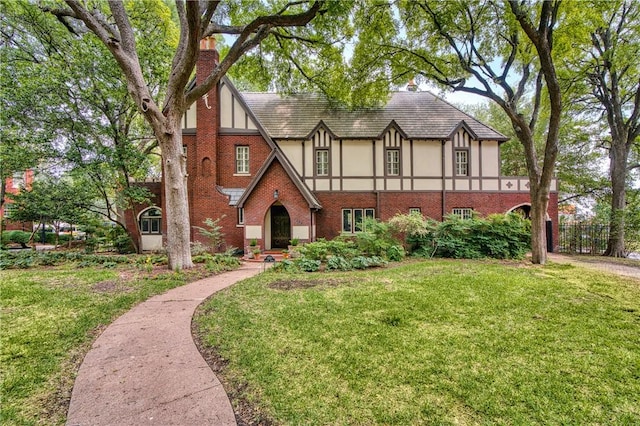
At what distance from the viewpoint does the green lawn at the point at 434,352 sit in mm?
2668

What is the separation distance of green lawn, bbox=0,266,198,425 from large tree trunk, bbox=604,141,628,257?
20162 millimetres

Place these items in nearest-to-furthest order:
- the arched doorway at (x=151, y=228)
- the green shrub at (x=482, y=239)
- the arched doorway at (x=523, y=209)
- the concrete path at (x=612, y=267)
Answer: the concrete path at (x=612, y=267) < the green shrub at (x=482, y=239) < the arched doorway at (x=523, y=209) < the arched doorway at (x=151, y=228)

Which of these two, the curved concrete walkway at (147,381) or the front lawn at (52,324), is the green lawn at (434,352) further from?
the front lawn at (52,324)

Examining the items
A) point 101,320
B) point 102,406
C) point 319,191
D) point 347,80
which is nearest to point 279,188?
point 319,191

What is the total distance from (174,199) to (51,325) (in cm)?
502

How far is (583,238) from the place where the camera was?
15789 millimetres

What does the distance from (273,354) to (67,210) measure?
14.5 meters

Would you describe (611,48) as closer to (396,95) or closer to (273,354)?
(396,95)

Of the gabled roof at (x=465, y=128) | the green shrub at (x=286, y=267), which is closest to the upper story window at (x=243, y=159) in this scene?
the green shrub at (x=286, y=267)

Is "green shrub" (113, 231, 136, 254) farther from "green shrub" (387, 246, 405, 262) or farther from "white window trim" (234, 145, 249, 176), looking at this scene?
"green shrub" (387, 246, 405, 262)

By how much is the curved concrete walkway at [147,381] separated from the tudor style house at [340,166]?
10148 millimetres

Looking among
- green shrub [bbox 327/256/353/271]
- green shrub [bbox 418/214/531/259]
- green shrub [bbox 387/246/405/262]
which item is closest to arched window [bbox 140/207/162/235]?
green shrub [bbox 327/256/353/271]

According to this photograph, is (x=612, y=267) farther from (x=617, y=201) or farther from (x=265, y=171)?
(x=265, y=171)

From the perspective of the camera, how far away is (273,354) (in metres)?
3.71
